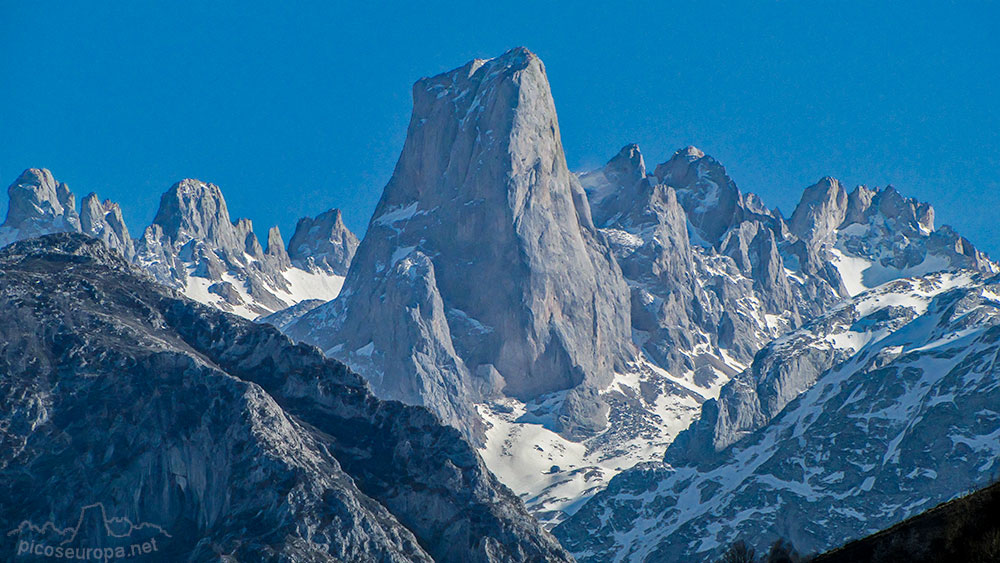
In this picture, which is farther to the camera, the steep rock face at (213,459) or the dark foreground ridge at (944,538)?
the steep rock face at (213,459)

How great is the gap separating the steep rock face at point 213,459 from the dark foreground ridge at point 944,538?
10746 cm

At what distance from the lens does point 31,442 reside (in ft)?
562

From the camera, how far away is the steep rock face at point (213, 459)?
161000 millimetres

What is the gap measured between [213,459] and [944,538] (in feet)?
440

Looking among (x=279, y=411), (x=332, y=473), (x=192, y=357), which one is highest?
(x=192, y=357)

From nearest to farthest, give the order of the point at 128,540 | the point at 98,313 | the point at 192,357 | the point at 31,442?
the point at 128,540 < the point at 31,442 < the point at 192,357 < the point at 98,313

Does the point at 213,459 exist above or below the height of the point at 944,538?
above

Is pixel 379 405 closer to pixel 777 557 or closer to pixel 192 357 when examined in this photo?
pixel 192 357

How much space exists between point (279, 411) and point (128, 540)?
3017cm

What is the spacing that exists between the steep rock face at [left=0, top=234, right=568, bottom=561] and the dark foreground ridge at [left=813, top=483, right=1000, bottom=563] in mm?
107465

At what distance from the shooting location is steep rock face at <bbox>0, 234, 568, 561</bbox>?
528 ft

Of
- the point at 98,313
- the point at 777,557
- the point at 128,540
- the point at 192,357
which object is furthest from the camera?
the point at 98,313

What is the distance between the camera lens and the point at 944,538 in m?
50.1

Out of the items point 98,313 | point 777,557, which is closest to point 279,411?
point 98,313
